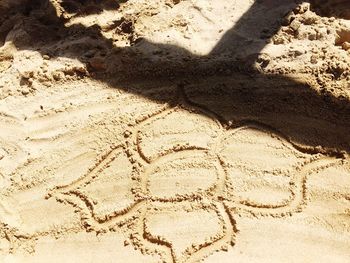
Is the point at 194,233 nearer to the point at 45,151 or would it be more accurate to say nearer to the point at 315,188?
the point at 315,188

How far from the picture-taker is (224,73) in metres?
3.16

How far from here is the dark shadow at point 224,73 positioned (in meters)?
2.82

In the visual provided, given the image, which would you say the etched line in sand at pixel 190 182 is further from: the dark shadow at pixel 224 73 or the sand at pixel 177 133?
the dark shadow at pixel 224 73

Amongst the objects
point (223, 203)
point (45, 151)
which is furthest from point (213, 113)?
point (45, 151)

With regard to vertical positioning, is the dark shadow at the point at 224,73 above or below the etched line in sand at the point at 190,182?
above

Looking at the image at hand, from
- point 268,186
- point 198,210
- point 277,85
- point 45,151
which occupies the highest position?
point 277,85

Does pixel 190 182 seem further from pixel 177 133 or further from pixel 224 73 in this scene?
pixel 224 73

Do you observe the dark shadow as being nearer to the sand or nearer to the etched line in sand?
the sand

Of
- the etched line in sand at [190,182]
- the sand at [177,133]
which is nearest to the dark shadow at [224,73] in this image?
the sand at [177,133]

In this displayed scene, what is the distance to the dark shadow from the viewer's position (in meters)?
2.82

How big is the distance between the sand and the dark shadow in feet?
0.03

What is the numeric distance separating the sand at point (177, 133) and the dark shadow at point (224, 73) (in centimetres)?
1

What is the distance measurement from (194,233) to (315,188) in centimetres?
76

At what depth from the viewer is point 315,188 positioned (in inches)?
98.8
